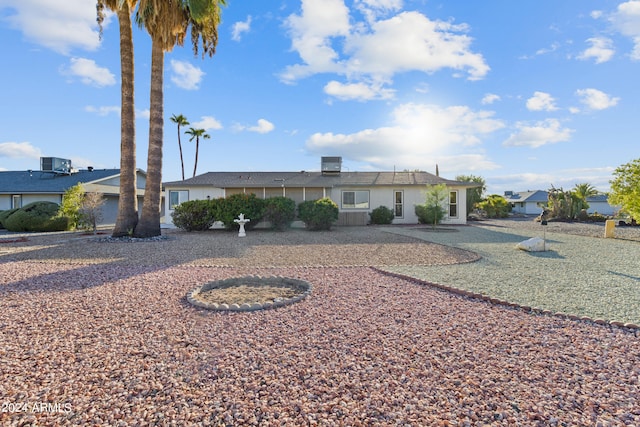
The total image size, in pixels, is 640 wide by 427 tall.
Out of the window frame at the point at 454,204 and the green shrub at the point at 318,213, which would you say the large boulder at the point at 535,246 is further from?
the window frame at the point at 454,204

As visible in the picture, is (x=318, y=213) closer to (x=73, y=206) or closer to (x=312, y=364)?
(x=312, y=364)

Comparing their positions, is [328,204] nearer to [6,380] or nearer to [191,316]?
[191,316]

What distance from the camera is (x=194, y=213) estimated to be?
15359 mm

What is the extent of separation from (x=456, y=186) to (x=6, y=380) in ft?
71.3

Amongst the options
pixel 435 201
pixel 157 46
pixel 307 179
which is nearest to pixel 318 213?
pixel 307 179

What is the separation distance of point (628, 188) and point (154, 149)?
61.7 ft

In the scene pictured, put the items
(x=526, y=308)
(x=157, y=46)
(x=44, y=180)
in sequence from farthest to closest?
(x=44, y=180)
(x=157, y=46)
(x=526, y=308)

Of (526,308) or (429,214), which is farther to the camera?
(429,214)

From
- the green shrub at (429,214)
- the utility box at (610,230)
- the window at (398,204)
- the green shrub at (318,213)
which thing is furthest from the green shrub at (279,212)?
the utility box at (610,230)

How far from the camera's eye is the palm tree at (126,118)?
1208 cm

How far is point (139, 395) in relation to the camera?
8.23 ft

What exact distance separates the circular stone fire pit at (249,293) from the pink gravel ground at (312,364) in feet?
0.71

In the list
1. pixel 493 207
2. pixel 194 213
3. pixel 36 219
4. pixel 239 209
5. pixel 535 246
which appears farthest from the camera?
pixel 493 207

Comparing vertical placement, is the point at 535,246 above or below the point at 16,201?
below
